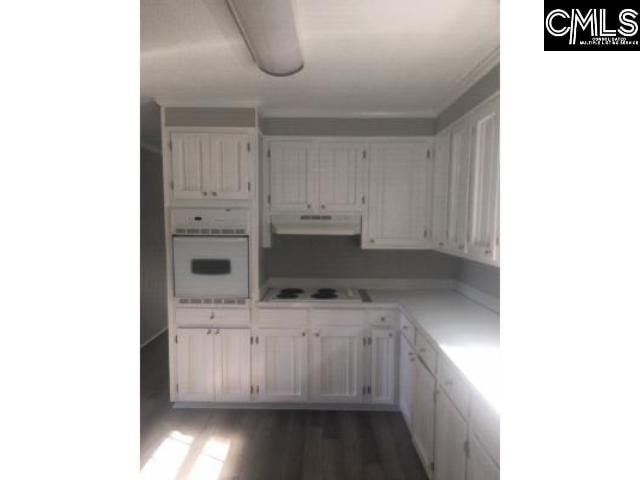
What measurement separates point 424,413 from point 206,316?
178 cm

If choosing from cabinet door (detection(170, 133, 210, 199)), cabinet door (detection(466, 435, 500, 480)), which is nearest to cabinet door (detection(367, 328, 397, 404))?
cabinet door (detection(466, 435, 500, 480))

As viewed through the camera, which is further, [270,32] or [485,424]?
[270,32]

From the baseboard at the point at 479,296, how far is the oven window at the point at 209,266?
1997 millimetres

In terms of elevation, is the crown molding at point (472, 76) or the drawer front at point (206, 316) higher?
the crown molding at point (472, 76)

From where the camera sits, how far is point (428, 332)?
2189 mm

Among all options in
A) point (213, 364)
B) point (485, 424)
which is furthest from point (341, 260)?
point (485, 424)

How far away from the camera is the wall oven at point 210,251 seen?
9.74 feet

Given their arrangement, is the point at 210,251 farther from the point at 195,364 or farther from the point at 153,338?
the point at 153,338

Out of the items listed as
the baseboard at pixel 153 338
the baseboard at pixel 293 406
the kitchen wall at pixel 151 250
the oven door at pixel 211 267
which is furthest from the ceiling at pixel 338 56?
the baseboard at pixel 153 338

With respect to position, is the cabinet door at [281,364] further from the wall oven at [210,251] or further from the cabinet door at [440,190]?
the cabinet door at [440,190]

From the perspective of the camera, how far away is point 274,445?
2.58 meters
